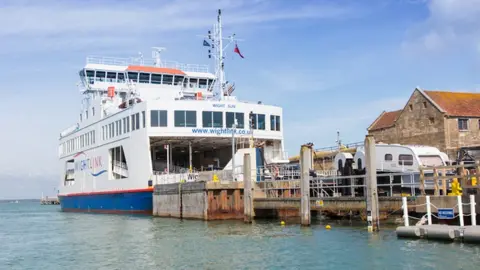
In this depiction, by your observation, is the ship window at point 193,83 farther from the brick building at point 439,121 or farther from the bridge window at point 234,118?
the brick building at point 439,121

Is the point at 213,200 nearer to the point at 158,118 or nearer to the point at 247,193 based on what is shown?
the point at 247,193

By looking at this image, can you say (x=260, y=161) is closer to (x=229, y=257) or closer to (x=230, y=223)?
(x=230, y=223)

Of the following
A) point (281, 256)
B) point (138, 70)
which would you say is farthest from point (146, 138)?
point (281, 256)

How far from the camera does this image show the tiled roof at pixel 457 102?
40.7 meters

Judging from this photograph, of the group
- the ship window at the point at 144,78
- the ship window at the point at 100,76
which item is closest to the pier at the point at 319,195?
the ship window at the point at 144,78

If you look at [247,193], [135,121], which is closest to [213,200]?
[247,193]

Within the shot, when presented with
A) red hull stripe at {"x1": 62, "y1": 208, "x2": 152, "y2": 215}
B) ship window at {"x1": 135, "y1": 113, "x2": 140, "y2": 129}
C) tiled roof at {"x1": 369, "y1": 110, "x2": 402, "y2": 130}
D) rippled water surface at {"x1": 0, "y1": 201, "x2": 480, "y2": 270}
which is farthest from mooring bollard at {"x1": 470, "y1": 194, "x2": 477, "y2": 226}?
tiled roof at {"x1": 369, "y1": 110, "x2": 402, "y2": 130}

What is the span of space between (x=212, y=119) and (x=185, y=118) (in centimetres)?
160

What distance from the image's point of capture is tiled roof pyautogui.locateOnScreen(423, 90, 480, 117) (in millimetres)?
40719

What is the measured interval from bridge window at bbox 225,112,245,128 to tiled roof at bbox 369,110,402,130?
16.3 m

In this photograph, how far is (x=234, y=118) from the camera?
114ft

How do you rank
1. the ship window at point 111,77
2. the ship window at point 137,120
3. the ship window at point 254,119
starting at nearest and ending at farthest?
the ship window at point 254,119 → the ship window at point 137,120 → the ship window at point 111,77

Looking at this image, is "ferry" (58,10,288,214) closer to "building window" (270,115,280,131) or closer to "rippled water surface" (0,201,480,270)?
"building window" (270,115,280,131)

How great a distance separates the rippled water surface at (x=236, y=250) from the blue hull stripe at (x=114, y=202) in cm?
916
